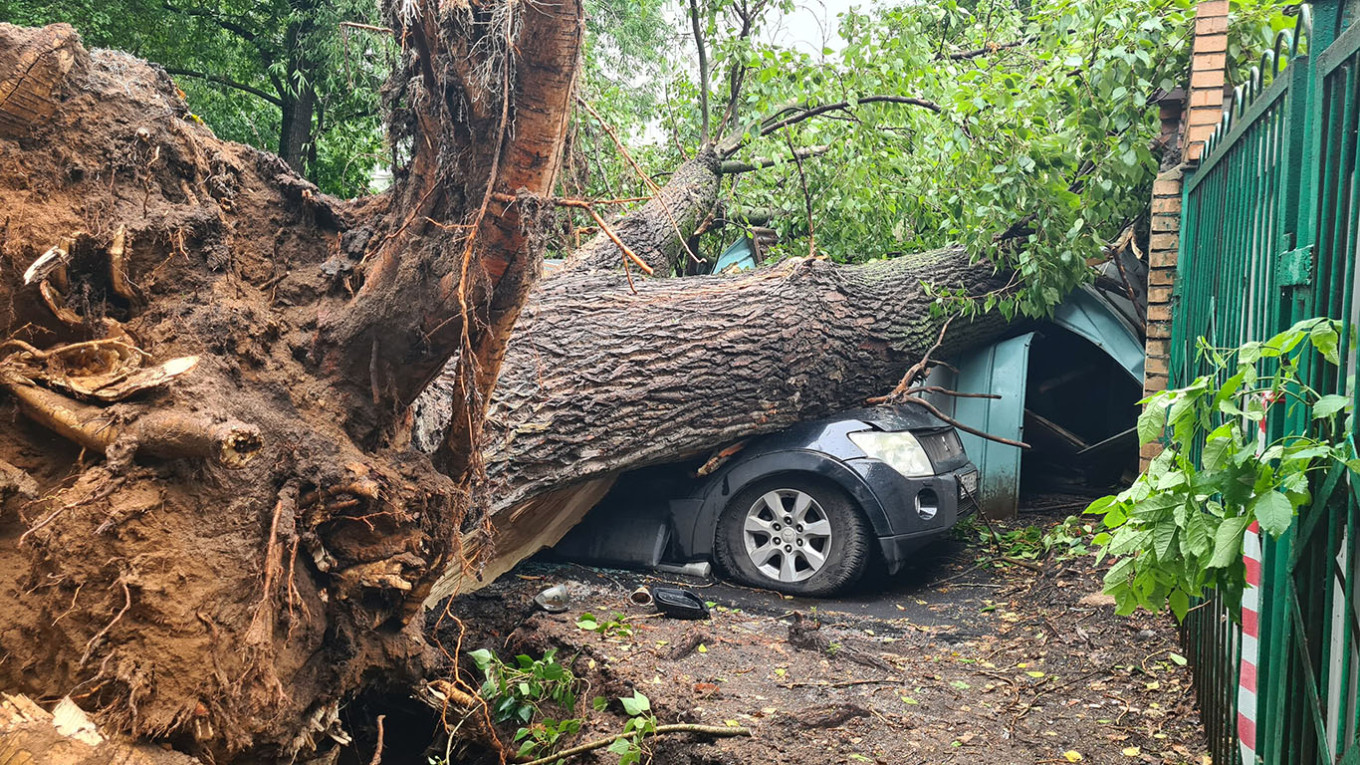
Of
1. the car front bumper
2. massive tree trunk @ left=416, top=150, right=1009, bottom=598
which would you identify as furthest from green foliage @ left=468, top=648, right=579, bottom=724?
the car front bumper

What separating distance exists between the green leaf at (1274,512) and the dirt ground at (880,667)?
2140mm

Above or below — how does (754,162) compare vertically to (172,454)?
above

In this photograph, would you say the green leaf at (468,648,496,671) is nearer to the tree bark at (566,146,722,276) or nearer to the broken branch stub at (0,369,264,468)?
the broken branch stub at (0,369,264,468)

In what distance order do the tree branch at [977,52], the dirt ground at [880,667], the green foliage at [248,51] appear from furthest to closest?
the green foliage at [248,51] < the tree branch at [977,52] < the dirt ground at [880,667]

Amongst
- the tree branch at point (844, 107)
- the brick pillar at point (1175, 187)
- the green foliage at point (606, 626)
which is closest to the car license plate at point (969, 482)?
the brick pillar at point (1175, 187)

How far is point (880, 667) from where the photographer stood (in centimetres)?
460

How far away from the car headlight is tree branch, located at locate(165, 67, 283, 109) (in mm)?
12050

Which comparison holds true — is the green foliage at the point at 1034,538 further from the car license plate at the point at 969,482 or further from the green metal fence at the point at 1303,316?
the green metal fence at the point at 1303,316

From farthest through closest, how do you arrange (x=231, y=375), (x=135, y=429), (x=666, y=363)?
(x=666, y=363) < (x=231, y=375) < (x=135, y=429)

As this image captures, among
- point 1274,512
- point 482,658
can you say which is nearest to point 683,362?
point 482,658

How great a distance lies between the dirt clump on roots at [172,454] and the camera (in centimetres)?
261

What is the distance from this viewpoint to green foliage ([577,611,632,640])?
4734 millimetres

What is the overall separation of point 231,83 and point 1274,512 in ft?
51.2

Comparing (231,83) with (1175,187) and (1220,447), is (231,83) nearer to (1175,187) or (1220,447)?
(1175,187)
